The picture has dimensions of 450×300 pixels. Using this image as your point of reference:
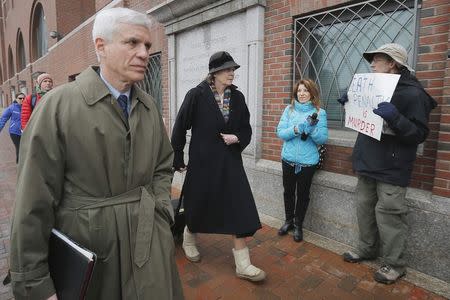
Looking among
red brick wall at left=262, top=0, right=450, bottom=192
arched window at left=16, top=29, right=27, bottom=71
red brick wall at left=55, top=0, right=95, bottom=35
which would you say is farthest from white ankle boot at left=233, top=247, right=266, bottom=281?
arched window at left=16, top=29, right=27, bottom=71

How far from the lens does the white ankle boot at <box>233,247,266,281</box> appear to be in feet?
A: 9.50

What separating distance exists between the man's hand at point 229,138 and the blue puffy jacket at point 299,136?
864 mm

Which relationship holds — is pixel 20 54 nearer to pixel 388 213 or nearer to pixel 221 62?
pixel 221 62

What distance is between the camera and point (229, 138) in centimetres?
292

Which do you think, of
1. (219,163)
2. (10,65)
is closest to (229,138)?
(219,163)

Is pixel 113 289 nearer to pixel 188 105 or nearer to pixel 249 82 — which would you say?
pixel 188 105

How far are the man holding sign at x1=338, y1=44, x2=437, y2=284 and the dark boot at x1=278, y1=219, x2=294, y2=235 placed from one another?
98 cm

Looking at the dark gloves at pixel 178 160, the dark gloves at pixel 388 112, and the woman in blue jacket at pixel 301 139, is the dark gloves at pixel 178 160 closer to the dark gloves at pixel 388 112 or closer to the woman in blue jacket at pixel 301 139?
the woman in blue jacket at pixel 301 139

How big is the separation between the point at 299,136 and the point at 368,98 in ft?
3.01

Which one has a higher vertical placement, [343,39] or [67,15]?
[67,15]

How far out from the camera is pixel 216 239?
3850 millimetres

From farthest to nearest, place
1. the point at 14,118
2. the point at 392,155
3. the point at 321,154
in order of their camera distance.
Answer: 1. the point at 14,118
2. the point at 321,154
3. the point at 392,155

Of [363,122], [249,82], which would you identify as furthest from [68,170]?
[249,82]

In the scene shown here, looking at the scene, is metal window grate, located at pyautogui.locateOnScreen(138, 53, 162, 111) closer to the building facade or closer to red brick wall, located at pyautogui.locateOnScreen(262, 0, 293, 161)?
the building facade
